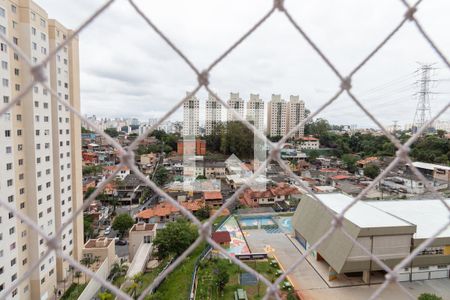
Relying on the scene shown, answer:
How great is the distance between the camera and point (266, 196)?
9.09 meters

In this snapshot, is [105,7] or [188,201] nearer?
[105,7]

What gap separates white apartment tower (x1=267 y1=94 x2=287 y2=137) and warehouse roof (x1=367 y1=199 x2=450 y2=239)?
11027 millimetres

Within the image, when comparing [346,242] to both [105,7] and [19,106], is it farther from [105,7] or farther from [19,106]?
[19,106]

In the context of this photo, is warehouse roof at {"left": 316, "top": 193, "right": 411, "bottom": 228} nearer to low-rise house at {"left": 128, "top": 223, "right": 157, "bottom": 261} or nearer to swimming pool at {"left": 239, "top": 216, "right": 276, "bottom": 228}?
swimming pool at {"left": 239, "top": 216, "right": 276, "bottom": 228}

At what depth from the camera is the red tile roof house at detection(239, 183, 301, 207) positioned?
354 inches

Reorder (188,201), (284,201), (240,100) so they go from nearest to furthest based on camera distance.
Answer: (188,201) < (284,201) < (240,100)

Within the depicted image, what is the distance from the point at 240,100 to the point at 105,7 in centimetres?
1326

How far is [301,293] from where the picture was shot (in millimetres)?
4082

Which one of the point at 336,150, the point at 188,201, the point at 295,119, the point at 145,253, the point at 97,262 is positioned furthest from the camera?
the point at 295,119

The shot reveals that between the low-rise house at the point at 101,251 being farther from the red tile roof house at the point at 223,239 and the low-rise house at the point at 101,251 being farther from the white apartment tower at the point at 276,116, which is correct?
the white apartment tower at the point at 276,116

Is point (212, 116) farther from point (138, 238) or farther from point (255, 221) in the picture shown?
point (138, 238)

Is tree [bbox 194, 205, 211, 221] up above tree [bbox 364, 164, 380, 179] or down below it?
below

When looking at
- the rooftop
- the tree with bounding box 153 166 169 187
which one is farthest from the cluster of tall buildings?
the rooftop

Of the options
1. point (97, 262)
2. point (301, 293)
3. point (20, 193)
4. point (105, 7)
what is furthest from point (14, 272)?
point (105, 7)
